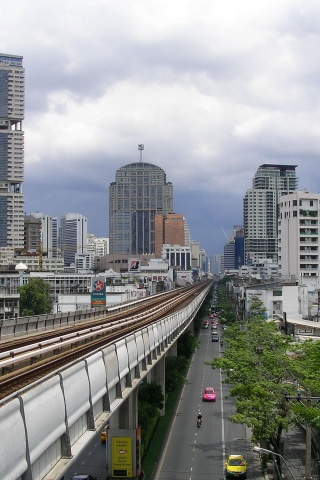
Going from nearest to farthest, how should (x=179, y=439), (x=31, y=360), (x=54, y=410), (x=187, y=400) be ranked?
(x=54, y=410)
(x=31, y=360)
(x=179, y=439)
(x=187, y=400)

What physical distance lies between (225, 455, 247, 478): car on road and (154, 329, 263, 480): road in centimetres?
74

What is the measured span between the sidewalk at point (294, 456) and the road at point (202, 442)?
1566mm

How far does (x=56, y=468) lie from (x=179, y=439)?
32848 millimetres

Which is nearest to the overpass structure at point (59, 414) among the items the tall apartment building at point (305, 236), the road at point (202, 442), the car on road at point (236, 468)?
the car on road at point (236, 468)

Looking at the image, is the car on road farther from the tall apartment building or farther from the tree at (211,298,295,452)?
the tall apartment building

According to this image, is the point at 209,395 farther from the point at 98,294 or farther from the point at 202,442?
the point at 98,294

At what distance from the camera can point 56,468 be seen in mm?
14109

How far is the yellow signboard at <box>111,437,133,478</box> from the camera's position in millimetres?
34750

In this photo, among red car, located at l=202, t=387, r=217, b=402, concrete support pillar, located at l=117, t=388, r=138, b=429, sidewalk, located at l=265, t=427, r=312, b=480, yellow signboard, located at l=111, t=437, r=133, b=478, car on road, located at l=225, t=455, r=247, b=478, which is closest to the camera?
yellow signboard, located at l=111, t=437, r=133, b=478

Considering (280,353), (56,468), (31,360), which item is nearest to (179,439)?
(280,353)

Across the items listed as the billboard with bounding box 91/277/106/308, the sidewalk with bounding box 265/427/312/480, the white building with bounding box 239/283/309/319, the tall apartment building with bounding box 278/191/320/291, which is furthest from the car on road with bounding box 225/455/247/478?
the tall apartment building with bounding box 278/191/320/291

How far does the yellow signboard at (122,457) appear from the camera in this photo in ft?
114

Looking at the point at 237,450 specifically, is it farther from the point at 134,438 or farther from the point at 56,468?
the point at 56,468

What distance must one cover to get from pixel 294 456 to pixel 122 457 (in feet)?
38.0
